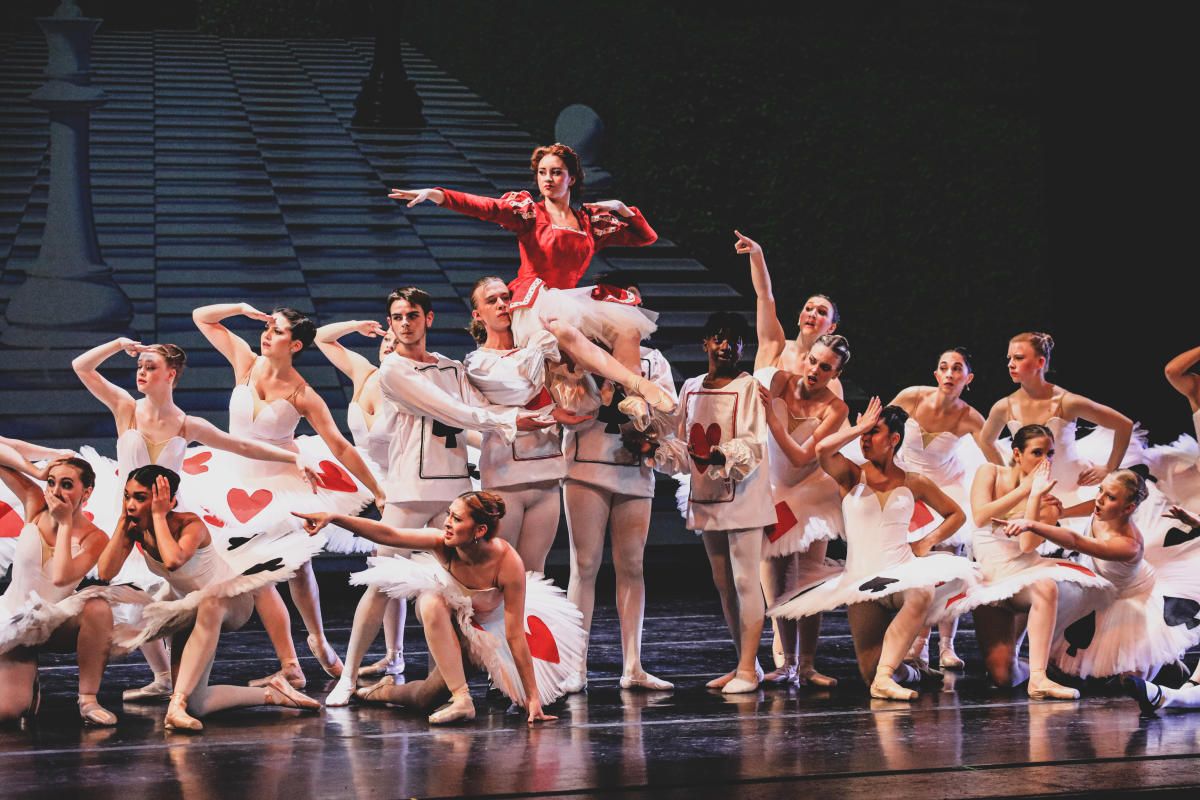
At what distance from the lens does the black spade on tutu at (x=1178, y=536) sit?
208 inches

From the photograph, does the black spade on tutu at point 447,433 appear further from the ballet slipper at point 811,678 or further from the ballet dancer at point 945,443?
the ballet dancer at point 945,443

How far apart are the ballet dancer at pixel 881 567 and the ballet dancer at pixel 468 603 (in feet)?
3.09

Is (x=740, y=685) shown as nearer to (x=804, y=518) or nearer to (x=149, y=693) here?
(x=804, y=518)

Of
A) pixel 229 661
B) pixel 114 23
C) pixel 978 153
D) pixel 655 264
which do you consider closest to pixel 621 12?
pixel 655 264

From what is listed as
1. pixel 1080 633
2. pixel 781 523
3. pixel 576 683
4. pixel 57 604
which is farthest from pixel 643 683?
pixel 57 604

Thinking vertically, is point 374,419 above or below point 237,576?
above

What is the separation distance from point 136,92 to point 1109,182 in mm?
6177

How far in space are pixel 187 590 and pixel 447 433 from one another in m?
0.90

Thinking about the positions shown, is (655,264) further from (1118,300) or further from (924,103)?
(1118,300)

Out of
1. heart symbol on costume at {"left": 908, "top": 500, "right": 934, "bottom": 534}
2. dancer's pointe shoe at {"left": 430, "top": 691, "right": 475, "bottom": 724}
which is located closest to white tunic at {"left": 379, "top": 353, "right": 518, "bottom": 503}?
dancer's pointe shoe at {"left": 430, "top": 691, "right": 475, "bottom": 724}

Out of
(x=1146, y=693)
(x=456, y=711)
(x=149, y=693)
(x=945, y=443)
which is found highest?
(x=945, y=443)

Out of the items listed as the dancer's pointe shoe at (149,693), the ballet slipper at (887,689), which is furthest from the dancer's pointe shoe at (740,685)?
the dancer's pointe shoe at (149,693)

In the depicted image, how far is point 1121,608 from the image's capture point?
5.01m

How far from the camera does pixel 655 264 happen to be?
9742 mm
